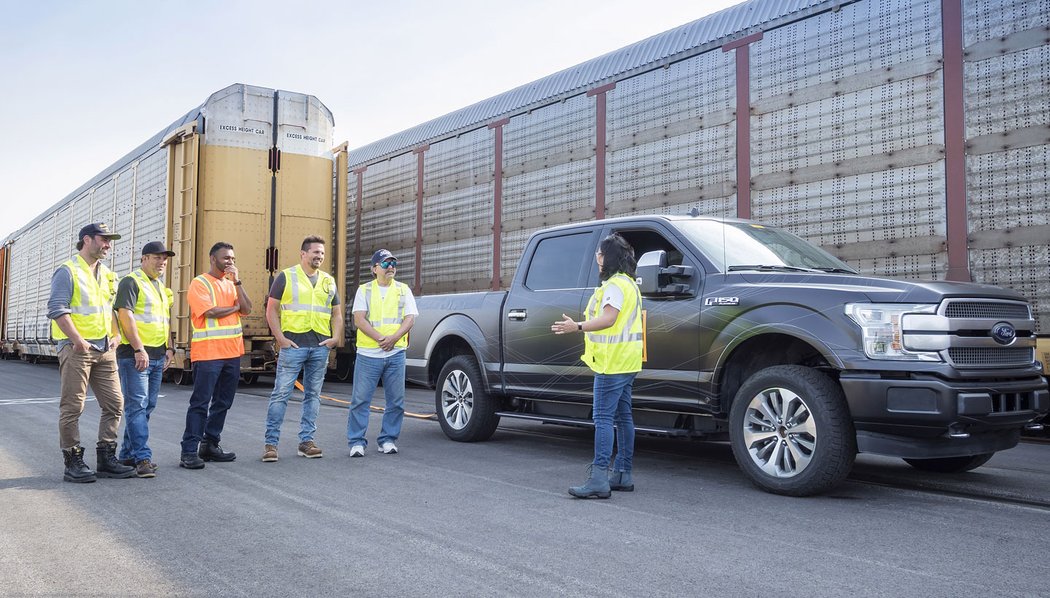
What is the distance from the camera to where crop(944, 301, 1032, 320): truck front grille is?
16.0 ft

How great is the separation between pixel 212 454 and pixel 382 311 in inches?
71.0

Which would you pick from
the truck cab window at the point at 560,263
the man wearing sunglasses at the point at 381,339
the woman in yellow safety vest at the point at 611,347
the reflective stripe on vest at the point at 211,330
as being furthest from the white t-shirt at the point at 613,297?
the reflective stripe on vest at the point at 211,330

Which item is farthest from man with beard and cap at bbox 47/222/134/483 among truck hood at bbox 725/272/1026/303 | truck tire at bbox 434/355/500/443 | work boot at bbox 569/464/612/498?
truck hood at bbox 725/272/1026/303

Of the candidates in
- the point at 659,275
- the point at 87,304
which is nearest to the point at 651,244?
the point at 659,275

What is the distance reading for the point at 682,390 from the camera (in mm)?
5801

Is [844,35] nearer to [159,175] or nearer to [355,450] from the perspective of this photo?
[355,450]

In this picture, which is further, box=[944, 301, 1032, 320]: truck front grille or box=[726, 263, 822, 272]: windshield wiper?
box=[726, 263, 822, 272]: windshield wiper

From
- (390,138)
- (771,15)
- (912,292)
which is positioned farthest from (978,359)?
(390,138)

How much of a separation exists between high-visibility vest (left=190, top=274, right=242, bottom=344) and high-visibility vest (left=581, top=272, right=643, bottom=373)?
10.2 feet

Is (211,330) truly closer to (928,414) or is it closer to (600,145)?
(928,414)

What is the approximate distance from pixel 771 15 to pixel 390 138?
8.88m

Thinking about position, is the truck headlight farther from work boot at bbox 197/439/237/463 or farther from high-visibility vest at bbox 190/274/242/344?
work boot at bbox 197/439/237/463

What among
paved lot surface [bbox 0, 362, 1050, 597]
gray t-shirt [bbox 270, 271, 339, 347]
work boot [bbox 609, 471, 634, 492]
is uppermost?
gray t-shirt [bbox 270, 271, 339, 347]

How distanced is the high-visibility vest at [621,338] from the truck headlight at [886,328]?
1.30 m
